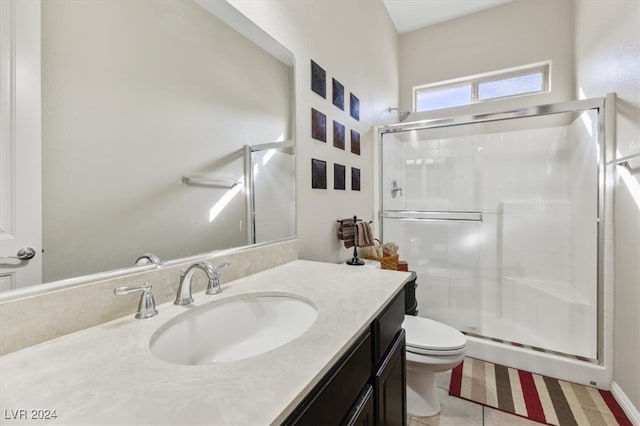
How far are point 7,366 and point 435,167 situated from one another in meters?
2.92

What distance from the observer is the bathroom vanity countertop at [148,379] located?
15.8 inches

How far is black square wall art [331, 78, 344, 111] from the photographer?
73.7 inches

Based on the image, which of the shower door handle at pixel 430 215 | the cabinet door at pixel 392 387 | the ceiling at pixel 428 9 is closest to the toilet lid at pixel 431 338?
the cabinet door at pixel 392 387

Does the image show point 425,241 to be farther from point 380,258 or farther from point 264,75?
point 264,75

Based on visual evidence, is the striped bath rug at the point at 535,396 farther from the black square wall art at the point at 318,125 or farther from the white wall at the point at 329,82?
the black square wall art at the point at 318,125

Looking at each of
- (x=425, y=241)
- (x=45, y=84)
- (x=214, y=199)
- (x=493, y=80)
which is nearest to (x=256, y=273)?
(x=214, y=199)

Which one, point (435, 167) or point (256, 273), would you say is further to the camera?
point (435, 167)

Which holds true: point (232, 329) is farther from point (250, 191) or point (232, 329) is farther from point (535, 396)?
point (535, 396)

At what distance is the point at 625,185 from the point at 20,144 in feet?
8.56

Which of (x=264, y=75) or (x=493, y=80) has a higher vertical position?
(x=493, y=80)

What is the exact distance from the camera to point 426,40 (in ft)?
10.9

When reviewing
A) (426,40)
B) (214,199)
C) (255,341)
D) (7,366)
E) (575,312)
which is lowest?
(575,312)

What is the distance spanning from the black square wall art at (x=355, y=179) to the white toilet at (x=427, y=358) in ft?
3.36

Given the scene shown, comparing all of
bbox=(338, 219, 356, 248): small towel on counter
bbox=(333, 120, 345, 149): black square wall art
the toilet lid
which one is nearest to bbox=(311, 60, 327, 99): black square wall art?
bbox=(333, 120, 345, 149): black square wall art
